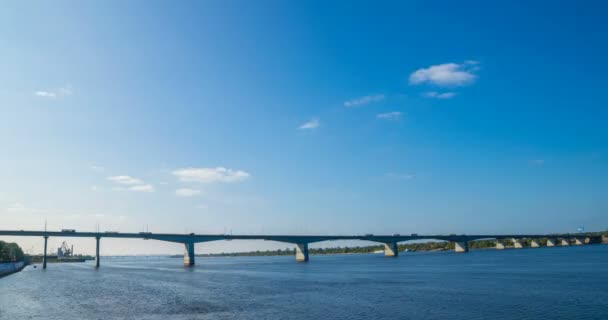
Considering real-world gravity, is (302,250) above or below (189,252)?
below

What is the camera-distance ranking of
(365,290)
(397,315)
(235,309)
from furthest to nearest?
(365,290) < (235,309) < (397,315)

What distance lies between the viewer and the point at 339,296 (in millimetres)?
48062

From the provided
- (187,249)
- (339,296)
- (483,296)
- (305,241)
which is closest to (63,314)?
(339,296)

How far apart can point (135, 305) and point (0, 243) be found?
180 meters

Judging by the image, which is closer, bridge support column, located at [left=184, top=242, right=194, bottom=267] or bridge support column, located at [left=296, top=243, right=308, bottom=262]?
bridge support column, located at [left=184, top=242, right=194, bottom=267]

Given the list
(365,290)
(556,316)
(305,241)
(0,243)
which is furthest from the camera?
(0,243)

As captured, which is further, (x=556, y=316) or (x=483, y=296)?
(x=483, y=296)

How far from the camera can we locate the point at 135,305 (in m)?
46.0

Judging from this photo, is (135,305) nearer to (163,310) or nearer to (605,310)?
(163,310)

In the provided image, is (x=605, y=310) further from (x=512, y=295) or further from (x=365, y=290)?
(x=365, y=290)

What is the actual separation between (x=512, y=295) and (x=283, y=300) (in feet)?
77.8

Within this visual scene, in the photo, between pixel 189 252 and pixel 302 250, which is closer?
pixel 189 252

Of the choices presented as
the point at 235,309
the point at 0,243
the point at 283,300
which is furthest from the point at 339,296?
the point at 0,243

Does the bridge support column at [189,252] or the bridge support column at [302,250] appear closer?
the bridge support column at [189,252]
